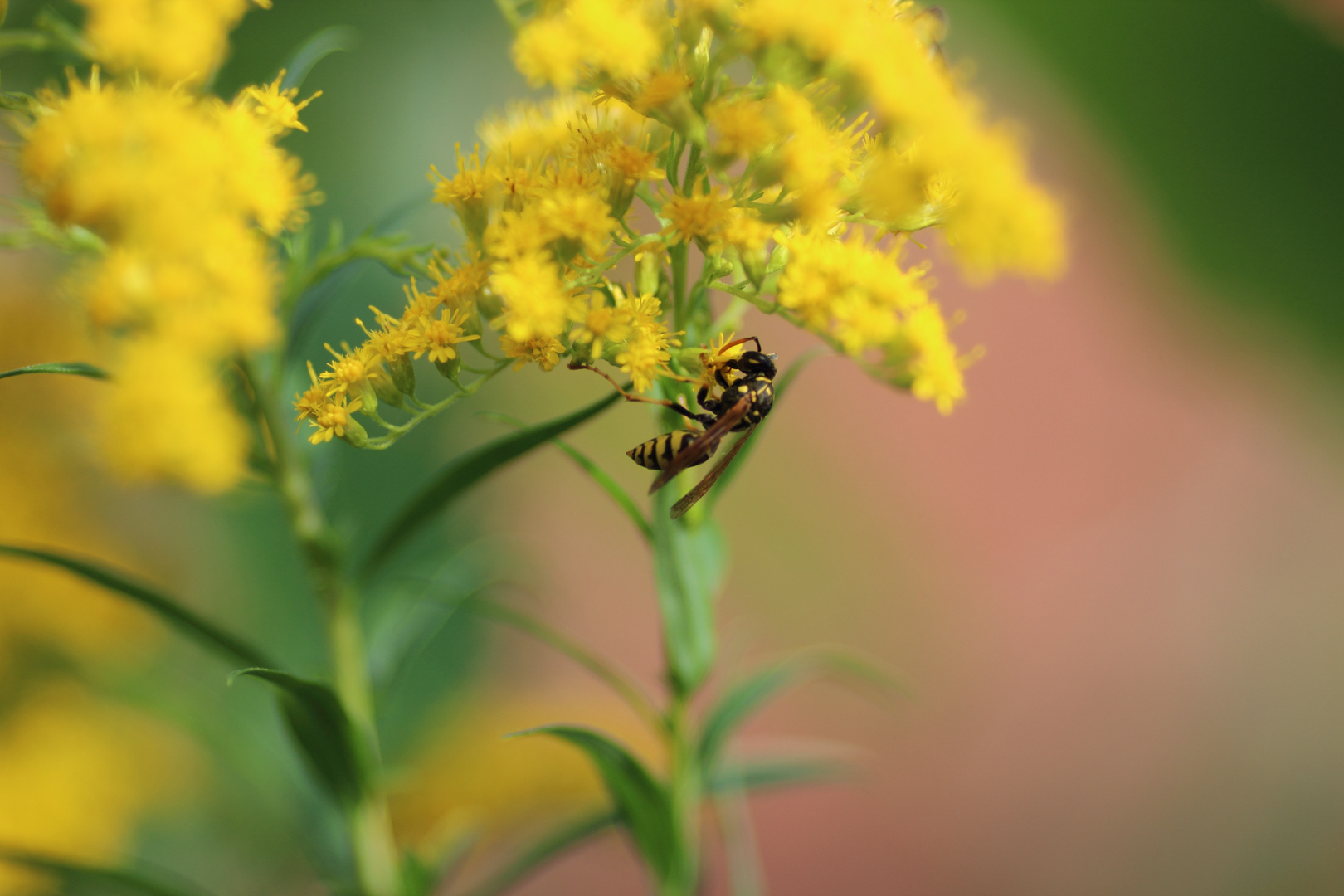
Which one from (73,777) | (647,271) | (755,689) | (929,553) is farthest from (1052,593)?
(73,777)

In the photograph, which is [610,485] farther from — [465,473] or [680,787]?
[680,787]

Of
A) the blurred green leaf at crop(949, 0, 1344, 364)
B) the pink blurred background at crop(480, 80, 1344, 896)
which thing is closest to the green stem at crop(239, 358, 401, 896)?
the pink blurred background at crop(480, 80, 1344, 896)

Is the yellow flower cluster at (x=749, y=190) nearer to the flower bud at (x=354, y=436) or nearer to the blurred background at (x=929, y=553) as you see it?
the flower bud at (x=354, y=436)

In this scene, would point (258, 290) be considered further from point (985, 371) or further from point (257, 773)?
point (985, 371)

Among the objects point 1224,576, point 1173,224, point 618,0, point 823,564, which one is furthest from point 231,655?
point 1224,576

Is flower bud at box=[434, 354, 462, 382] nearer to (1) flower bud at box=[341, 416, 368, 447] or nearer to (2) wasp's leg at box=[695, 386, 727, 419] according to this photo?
(1) flower bud at box=[341, 416, 368, 447]
